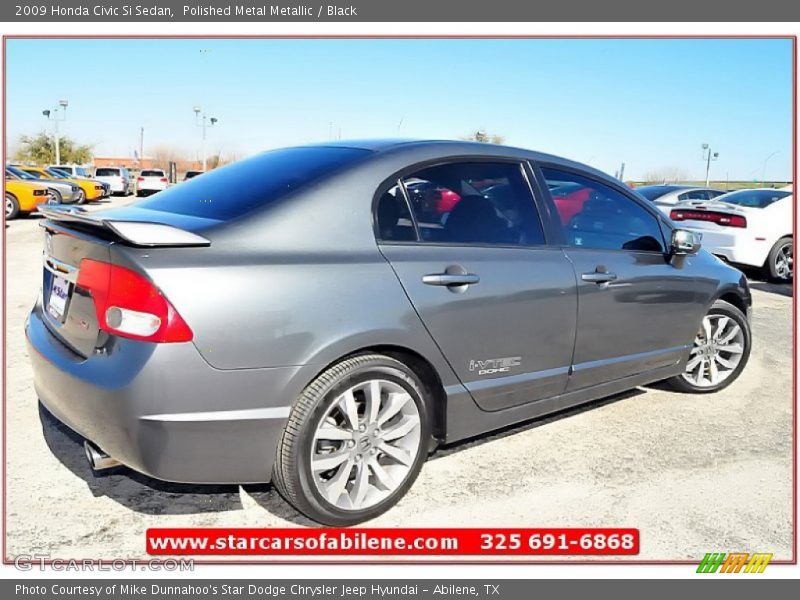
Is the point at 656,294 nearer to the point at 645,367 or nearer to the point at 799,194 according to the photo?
the point at 645,367

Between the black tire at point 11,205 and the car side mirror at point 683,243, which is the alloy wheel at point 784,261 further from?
the black tire at point 11,205

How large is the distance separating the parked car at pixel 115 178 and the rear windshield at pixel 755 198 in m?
28.5

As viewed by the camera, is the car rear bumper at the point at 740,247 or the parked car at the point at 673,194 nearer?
the car rear bumper at the point at 740,247

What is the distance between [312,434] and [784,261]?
972 centimetres

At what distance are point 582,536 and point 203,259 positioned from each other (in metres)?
1.92

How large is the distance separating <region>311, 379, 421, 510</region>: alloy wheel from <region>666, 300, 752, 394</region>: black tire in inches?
101

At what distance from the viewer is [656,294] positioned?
4.04m

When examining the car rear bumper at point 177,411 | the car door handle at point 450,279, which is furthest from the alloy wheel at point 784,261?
the car rear bumper at point 177,411

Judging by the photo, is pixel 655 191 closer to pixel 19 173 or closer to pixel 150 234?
pixel 150 234

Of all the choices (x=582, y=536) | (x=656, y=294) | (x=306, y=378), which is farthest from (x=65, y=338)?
(x=656, y=294)

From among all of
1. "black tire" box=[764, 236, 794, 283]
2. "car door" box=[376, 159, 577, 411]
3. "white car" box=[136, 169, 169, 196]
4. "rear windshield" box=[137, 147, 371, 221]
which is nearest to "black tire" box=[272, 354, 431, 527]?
"car door" box=[376, 159, 577, 411]

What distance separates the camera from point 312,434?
103 inches

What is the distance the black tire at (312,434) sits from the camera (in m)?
2.59

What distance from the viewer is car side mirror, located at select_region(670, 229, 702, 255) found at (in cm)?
415
